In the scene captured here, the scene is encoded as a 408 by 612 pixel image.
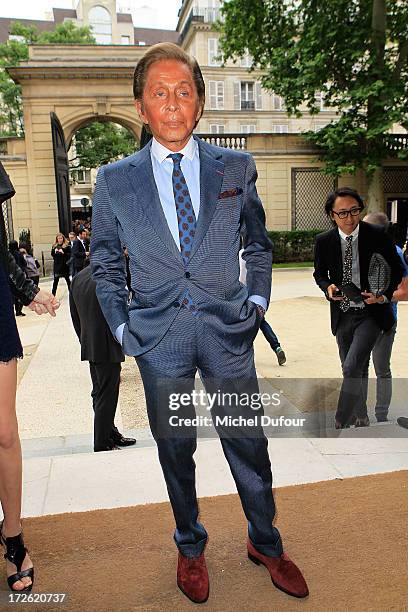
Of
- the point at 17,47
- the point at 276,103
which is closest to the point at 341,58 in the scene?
the point at 17,47

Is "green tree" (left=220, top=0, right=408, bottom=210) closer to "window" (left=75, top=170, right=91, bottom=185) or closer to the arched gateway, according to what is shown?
the arched gateway

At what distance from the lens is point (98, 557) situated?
103 inches

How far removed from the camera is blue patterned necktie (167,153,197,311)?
2.28 meters

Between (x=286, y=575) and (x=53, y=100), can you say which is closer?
(x=286, y=575)

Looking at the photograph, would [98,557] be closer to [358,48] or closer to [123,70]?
[358,48]

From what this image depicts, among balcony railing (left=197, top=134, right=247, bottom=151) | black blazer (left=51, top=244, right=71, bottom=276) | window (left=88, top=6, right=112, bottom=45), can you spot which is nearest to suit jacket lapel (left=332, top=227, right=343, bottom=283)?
black blazer (left=51, top=244, right=71, bottom=276)

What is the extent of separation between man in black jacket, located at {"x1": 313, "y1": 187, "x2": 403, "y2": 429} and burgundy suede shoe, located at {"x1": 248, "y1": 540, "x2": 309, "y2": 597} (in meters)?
2.11

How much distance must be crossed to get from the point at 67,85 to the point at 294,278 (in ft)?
39.1

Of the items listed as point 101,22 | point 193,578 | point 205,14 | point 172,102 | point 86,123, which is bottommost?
point 193,578

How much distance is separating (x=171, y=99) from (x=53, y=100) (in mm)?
20908

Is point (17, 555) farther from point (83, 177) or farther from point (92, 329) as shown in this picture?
point (83, 177)

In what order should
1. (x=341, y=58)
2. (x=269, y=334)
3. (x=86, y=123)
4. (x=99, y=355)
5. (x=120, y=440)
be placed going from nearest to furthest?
(x=99, y=355) → (x=120, y=440) → (x=269, y=334) → (x=341, y=58) → (x=86, y=123)

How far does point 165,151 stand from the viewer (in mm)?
2352

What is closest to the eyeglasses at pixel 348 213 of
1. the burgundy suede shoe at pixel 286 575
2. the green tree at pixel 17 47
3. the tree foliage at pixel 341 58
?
the burgundy suede shoe at pixel 286 575
